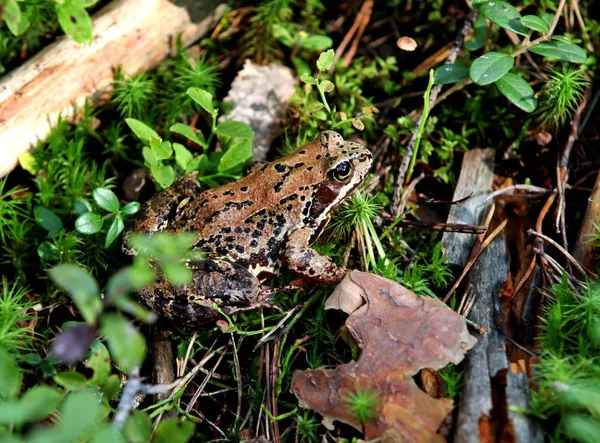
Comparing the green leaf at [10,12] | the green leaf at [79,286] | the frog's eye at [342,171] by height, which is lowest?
the frog's eye at [342,171]

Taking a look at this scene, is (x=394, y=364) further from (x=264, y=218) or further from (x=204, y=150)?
(x=204, y=150)

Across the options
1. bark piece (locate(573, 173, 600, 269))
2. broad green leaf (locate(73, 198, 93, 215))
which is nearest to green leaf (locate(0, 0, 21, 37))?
broad green leaf (locate(73, 198, 93, 215))

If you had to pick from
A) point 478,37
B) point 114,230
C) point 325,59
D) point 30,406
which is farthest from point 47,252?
point 478,37

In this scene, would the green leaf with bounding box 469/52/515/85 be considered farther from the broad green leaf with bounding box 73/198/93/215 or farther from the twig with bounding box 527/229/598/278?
the broad green leaf with bounding box 73/198/93/215

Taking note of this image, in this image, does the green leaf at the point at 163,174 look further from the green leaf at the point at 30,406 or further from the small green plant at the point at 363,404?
the small green plant at the point at 363,404

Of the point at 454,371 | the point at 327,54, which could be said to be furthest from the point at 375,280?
the point at 327,54

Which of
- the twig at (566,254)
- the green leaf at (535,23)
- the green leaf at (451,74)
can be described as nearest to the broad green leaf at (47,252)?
the green leaf at (451,74)
